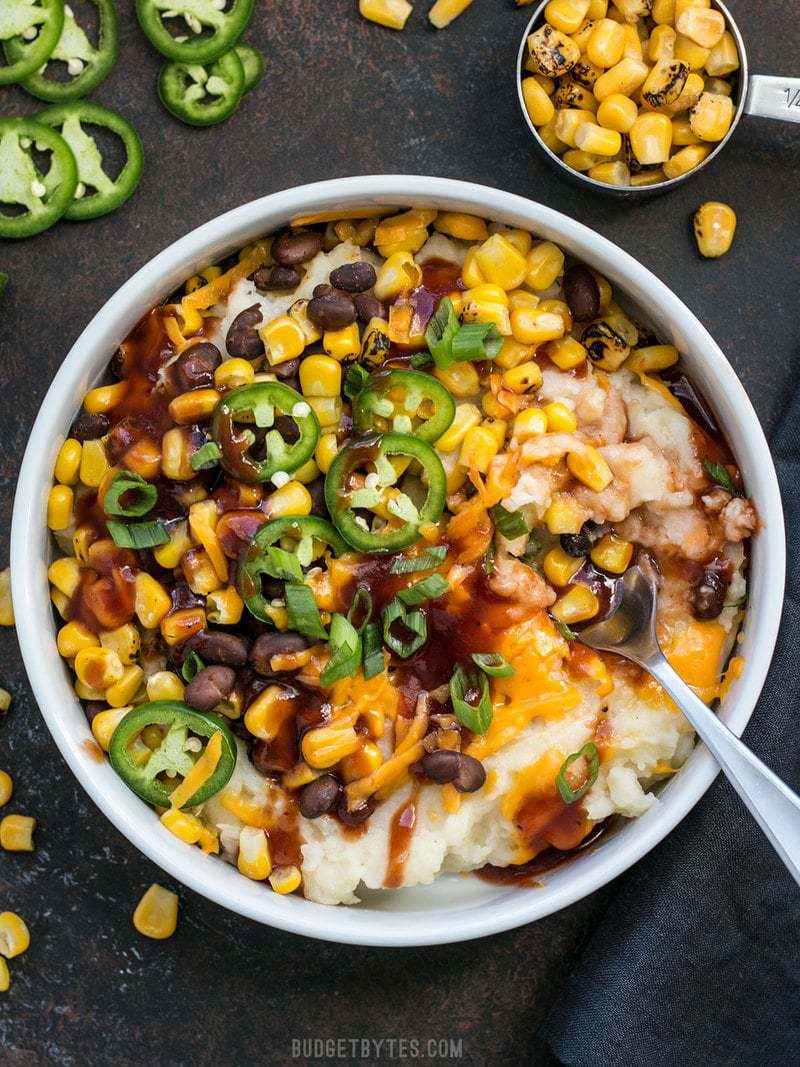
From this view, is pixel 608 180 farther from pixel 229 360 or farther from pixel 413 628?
pixel 413 628

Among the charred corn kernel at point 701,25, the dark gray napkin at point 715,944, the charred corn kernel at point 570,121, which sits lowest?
the dark gray napkin at point 715,944

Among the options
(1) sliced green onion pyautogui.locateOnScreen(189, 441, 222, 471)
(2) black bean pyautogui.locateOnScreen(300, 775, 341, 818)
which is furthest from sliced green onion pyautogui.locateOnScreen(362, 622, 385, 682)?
(1) sliced green onion pyautogui.locateOnScreen(189, 441, 222, 471)

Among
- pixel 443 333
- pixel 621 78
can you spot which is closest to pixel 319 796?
pixel 443 333

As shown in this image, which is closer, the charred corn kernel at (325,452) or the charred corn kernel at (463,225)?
the charred corn kernel at (325,452)

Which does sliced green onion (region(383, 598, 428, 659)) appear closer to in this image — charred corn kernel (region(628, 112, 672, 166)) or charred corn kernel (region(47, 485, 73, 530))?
charred corn kernel (region(47, 485, 73, 530))

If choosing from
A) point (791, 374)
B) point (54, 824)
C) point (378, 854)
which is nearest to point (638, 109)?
point (791, 374)

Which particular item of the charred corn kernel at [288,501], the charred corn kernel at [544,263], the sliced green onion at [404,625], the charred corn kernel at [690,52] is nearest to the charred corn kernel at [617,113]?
the charred corn kernel at [690,52]

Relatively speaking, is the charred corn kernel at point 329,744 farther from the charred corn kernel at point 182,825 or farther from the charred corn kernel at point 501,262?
the charred corn kernel at point 501,262
